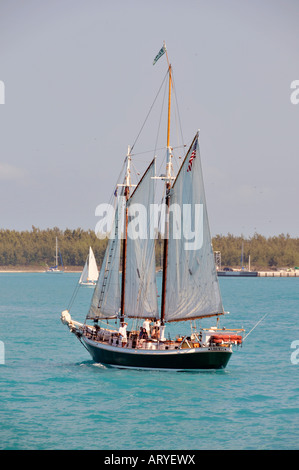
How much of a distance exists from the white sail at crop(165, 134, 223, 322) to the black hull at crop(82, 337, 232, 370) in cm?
260

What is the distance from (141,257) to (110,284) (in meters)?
2.96

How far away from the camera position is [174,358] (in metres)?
43.6

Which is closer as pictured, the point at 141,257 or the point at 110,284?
the point at 141,257

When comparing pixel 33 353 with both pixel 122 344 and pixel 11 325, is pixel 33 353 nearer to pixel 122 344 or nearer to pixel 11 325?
pixel 122 344

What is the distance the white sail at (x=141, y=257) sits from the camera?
47062 mm

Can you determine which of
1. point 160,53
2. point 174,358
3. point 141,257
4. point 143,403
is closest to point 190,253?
point 141,257

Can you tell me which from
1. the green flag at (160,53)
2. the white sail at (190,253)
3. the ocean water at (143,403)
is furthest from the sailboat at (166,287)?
the green flag at (160,53)

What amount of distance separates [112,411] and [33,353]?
68.3ft

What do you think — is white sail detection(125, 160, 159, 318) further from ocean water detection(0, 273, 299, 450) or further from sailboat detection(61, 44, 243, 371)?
ocean water detection(0, 273, 299, 450)

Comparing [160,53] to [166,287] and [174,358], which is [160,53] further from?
Result: [174,358]

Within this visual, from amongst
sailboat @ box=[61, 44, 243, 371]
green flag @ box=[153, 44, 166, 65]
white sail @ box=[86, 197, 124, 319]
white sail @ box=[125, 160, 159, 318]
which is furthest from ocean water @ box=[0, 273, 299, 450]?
green flag @ box=[153, 44, 166, 65]

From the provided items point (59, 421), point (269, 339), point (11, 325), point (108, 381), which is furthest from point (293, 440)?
point (11, 325)

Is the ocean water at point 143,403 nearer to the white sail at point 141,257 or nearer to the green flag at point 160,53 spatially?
the white sail at point 141,257

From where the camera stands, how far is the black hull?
1704 inches
